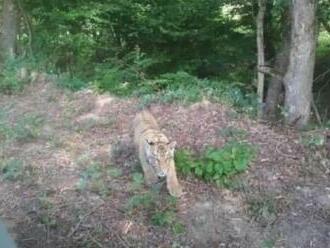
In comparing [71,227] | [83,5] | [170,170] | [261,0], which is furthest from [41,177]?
[83,5]

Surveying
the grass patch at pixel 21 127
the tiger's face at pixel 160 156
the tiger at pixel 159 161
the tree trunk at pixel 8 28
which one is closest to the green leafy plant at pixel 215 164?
the tiger at pixel 159 161

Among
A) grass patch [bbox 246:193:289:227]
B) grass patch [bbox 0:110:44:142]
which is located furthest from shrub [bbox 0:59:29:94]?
grass patch [bbox 246:193:289:227]

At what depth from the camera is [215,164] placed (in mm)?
5980

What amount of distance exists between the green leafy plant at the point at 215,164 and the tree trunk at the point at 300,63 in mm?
1879

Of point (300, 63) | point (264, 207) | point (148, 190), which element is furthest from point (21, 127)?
point (300, 63)

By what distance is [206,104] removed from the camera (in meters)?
7.54

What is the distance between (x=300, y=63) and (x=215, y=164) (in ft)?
7.96

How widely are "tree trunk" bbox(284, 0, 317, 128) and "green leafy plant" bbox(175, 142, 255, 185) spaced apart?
6.17 ft

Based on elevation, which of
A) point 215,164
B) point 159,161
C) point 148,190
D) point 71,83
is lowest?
point 148,190

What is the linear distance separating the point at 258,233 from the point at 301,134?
2172mm

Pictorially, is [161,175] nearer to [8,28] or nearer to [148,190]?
[148,190]

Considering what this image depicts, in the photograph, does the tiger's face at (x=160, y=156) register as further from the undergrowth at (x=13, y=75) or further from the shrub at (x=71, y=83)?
the undergrowth at (x=13, y=75)

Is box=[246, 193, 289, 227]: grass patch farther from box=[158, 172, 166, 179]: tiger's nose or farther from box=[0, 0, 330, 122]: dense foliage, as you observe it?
box=[0, 0, 330, 122]: dense foliage

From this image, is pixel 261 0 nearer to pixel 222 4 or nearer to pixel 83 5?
pixel 222 4
